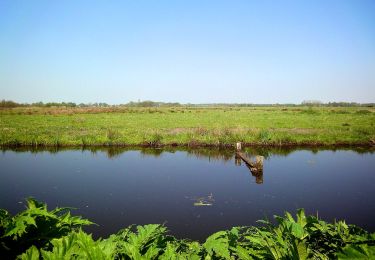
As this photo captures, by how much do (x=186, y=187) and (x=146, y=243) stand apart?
9.90m

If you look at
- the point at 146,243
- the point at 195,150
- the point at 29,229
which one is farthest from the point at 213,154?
the point at 29,229

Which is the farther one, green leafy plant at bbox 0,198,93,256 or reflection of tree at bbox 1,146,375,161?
reflection of tree at bbox 1,146,375,161

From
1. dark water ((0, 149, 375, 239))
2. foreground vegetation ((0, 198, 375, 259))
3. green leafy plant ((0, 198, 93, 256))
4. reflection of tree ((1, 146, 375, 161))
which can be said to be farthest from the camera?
reflection of tree ((1, 146, 375, 161))

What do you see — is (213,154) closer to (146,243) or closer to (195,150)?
(195,150)

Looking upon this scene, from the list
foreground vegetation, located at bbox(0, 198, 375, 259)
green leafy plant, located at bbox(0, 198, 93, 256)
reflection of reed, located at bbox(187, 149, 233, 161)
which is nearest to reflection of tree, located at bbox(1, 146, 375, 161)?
reflection of reed, located at bbox(187, 149, 233, 161)

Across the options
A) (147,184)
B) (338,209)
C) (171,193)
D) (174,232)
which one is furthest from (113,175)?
(338,209)

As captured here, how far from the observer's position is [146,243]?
2.25 meters

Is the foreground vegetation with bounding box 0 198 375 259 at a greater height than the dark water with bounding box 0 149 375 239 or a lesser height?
greater

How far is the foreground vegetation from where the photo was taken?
156 cm

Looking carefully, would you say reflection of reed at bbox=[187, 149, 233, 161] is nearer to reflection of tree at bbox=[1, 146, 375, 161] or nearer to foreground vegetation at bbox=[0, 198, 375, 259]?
reflection of tree at bbox=[1, 146, 375, 161]

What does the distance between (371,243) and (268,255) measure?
0.67 m

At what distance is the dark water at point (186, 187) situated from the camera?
906 cm

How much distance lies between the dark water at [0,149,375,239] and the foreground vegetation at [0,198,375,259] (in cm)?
572

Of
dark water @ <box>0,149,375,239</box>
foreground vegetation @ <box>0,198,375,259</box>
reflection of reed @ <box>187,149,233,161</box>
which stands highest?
foreground vegetation @ <box>0,198,375,259</box>
